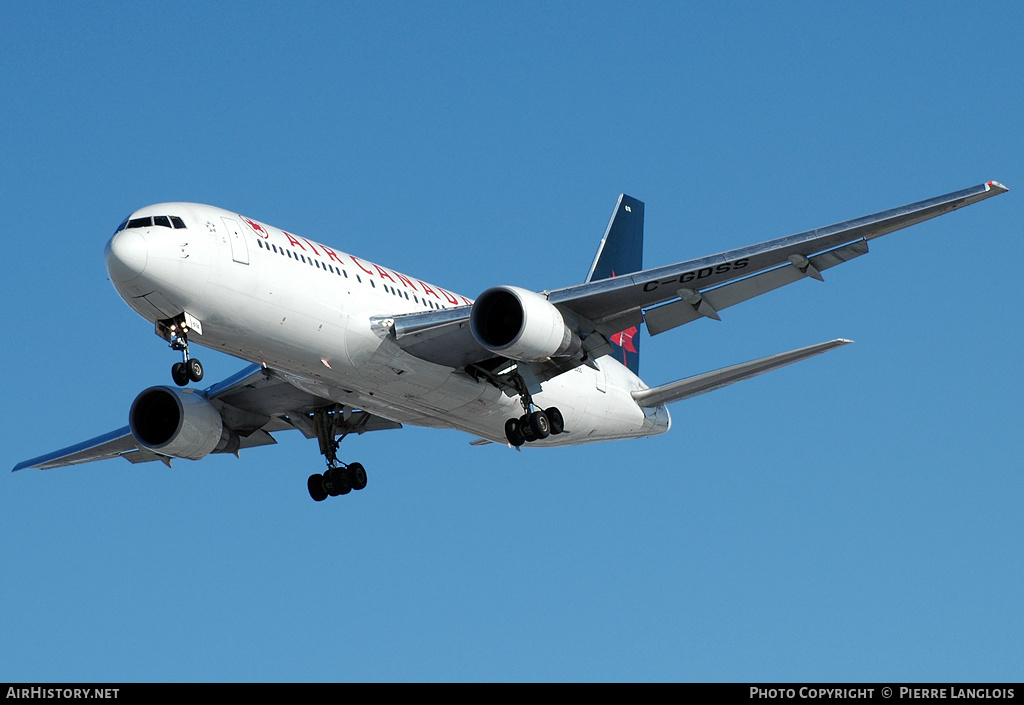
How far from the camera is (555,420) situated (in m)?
30.0

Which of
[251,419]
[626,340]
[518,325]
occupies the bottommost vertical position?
[518,325]

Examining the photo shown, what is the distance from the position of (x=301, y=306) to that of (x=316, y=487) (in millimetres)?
8324

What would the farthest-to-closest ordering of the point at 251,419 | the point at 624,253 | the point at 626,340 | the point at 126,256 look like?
1. the point at 624,253
2. the point at 626,340
3. the point at 251,419
4. the point at 126,256

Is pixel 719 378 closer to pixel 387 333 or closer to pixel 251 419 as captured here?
pixel 387 333

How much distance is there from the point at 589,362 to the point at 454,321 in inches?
180

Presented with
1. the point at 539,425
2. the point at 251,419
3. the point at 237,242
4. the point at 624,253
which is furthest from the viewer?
the point at 624,253

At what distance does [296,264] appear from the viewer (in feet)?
86.3

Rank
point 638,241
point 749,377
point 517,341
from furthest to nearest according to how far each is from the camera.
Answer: point 638,241, point 749,377, point 517,341

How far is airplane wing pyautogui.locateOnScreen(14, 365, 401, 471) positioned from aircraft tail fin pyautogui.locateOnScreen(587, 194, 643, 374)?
23.9ft

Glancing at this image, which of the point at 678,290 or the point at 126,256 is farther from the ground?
the point at 678,290

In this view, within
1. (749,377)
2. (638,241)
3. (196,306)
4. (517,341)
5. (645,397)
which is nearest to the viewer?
A: (196,306)

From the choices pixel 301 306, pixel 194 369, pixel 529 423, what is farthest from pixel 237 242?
pixel 529 423
